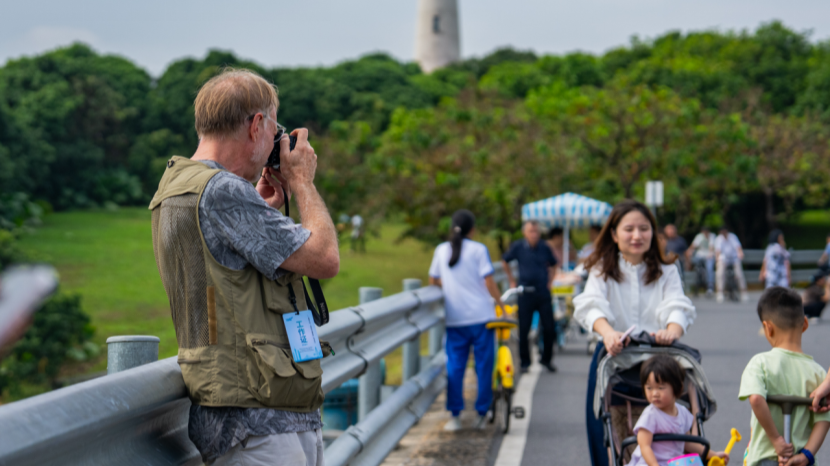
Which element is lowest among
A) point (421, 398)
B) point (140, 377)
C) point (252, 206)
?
point (421, 398)

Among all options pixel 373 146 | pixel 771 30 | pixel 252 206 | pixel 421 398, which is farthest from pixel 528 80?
pixel 252 206

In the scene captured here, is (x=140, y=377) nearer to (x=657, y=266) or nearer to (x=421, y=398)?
(x=657, y=266)

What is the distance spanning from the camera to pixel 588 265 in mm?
4727

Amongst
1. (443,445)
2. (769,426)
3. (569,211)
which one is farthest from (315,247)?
(569,211)

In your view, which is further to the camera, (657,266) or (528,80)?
(528,80)

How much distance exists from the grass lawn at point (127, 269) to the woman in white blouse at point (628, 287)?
7.57 m

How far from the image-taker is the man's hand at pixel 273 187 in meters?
2.92

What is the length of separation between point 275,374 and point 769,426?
2.38m

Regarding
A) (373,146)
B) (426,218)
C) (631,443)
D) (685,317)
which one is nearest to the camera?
(631,443)

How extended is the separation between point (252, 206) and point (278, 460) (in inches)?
30.0

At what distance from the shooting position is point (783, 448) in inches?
150

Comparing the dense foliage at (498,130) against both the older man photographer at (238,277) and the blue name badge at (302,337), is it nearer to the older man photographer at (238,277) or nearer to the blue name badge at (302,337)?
the older man photographer at (238,277)

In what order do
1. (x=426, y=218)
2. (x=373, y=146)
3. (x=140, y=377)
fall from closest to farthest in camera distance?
1. (x=140, y=377)
2. (x=426, y=218)
3. (x=373, y=146)

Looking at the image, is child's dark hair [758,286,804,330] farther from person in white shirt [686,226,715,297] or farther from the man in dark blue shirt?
person in white shirt [686,226,715,297]
